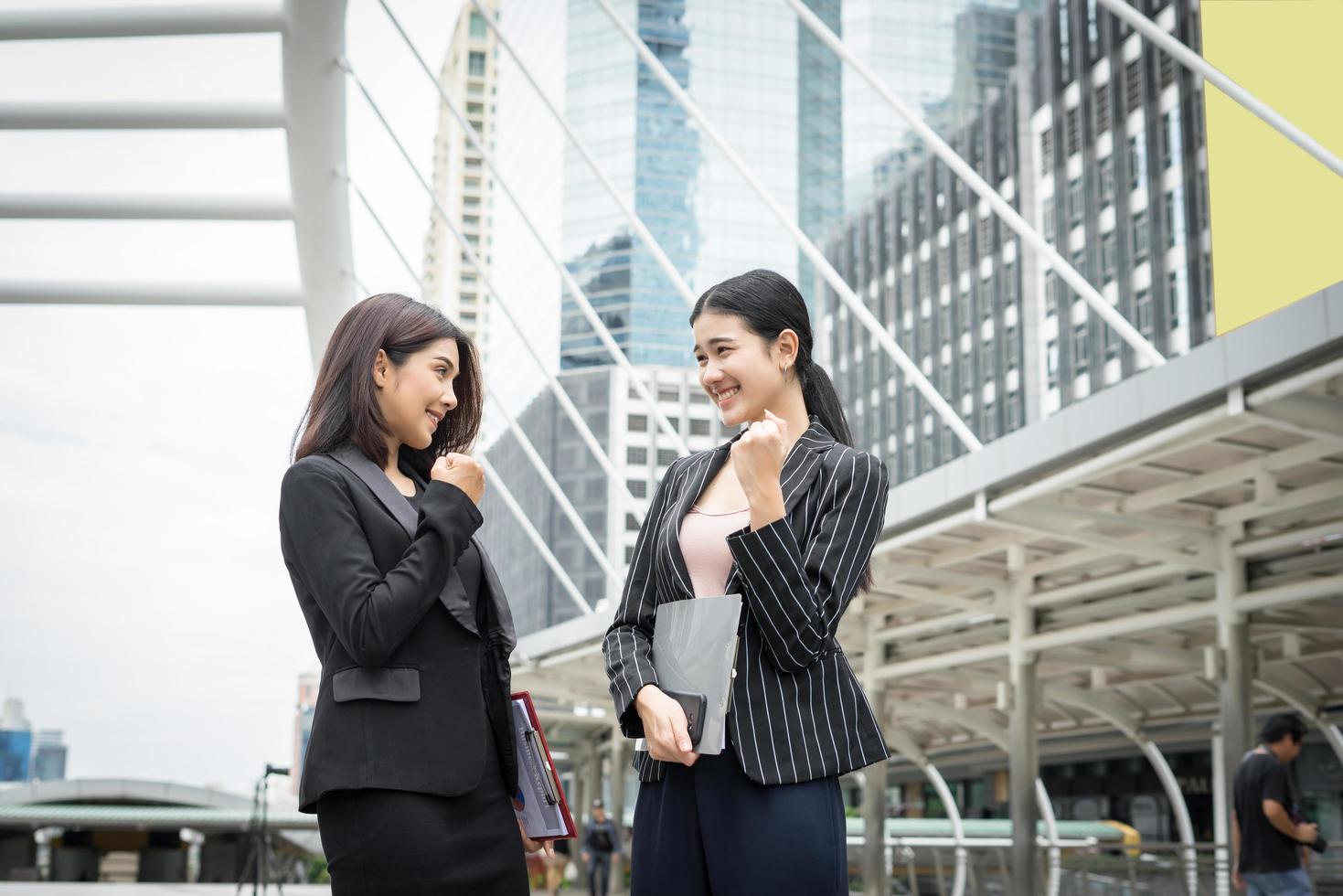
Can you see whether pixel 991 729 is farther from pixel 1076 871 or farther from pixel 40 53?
pixel 40 53

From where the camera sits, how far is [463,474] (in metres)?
2.30

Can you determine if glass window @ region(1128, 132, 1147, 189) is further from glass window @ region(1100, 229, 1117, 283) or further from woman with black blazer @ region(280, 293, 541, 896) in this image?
woman with black blazer @ region(280, 293, 541, 896)

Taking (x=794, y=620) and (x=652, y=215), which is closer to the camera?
(x=794, y=620)

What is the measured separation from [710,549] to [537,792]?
51cm

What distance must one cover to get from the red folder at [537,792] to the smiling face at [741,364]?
59 centimetres

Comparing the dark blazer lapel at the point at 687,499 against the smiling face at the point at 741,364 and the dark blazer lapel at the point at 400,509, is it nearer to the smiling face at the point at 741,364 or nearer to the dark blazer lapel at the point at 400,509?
the smiling face at the point at 741,364

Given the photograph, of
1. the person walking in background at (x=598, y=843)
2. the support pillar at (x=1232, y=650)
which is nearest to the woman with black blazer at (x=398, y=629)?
the support pillar at (x=1232, y=650)

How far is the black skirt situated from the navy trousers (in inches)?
11.3

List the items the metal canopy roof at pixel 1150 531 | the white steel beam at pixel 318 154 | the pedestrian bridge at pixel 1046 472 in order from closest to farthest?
the metal canopy roof at pixel 1150 531, the pedestrian bridge at pixel 1046 472, the white steel beam at pixel 318 154

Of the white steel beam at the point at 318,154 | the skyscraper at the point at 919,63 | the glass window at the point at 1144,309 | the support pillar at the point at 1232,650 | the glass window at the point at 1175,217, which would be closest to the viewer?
the support pillar at the point at 1232,650

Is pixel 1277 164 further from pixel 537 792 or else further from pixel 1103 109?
pixel 1103 109

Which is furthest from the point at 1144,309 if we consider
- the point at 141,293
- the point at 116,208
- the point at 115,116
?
the point at 115,116

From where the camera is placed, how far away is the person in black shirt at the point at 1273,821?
7.15 m

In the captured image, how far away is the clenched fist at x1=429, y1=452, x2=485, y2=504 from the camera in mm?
2287
